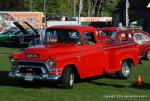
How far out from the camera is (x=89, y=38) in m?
16.7

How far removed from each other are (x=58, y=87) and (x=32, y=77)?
114cm

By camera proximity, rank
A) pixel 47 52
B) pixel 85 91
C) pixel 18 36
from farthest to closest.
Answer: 1. pixel 18 36
2. pixel 47 52
3. pixel 85 91

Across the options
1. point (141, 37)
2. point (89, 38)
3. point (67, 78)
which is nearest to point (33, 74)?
point (67, 78)

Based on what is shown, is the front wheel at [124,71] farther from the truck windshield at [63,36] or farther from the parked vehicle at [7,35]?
the parked vehicle at [7,35]

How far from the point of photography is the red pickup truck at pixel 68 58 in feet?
48.9

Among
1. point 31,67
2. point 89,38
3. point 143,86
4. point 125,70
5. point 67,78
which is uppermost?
point 89,38

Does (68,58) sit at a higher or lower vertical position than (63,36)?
lower

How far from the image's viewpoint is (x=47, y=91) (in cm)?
1474

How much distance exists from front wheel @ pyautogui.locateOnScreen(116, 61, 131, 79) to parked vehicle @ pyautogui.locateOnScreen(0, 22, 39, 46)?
23500mm

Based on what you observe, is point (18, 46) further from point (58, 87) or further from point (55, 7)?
point (55, 7)

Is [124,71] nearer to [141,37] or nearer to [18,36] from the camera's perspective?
[141,37]

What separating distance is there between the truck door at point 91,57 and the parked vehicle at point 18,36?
25.0 meters

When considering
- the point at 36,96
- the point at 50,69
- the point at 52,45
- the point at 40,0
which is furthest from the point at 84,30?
the point at 40,0

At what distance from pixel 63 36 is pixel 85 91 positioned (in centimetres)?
225
